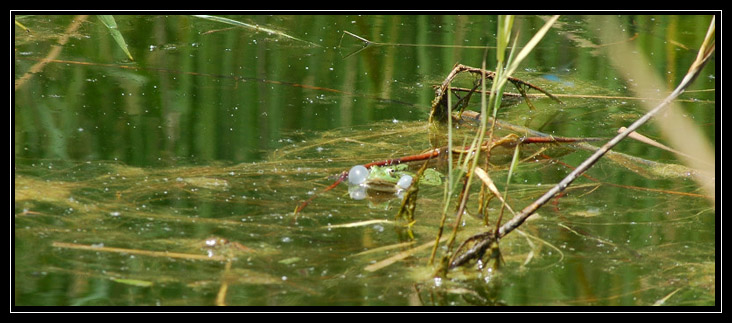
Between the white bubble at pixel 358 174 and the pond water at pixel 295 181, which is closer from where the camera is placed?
the pond water at pixel 295 181

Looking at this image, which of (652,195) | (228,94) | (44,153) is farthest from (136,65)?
(652,195)

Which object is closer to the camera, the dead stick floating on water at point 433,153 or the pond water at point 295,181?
the pond water at point 295,181

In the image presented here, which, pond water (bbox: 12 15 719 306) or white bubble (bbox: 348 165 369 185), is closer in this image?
pond water (bbox: 12 15 719 306)

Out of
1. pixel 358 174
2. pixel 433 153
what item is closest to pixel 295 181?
pixel 358 174

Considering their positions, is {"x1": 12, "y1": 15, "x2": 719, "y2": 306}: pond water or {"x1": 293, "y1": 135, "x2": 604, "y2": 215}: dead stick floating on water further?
{"x1": 293, "y1": 135, "x2": 604, "y2": 215}: dead stick floating on water

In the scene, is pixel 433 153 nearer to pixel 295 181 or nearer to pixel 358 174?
pixel 358 174

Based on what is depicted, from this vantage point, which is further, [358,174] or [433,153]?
[433,153]

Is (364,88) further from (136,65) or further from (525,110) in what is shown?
(136,65)
